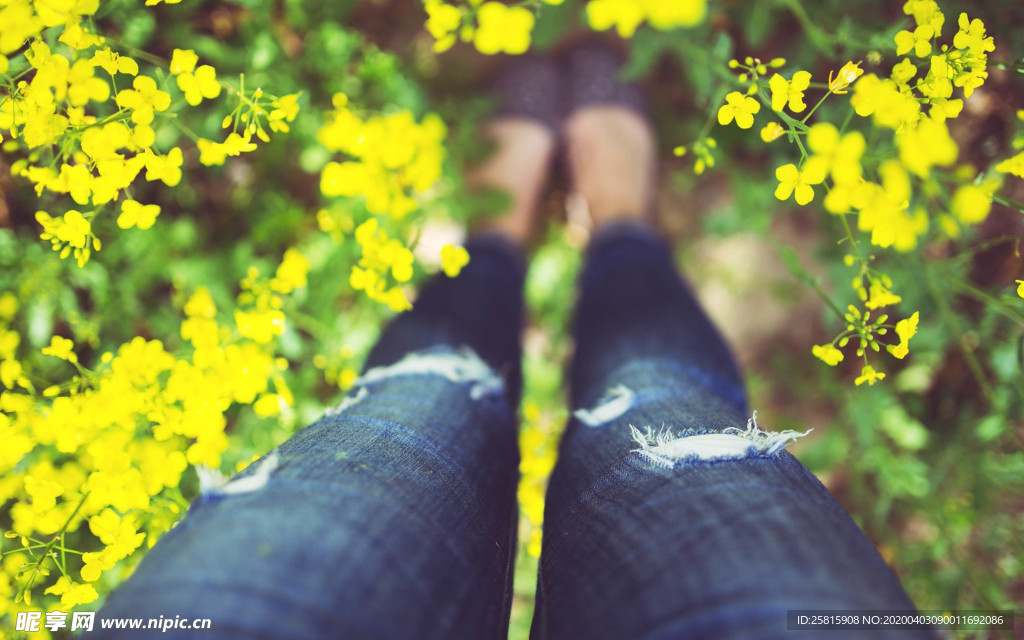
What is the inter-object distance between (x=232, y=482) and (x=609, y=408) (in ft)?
2.03

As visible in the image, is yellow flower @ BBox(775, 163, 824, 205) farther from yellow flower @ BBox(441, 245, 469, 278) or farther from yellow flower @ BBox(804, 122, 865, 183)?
yellow flower @ BBox(441, 245, 469, 278)

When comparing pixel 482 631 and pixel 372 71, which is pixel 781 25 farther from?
pixel 482 631

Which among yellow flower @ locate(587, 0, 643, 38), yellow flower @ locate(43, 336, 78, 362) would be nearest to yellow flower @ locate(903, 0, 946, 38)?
yellow flower @ locate(587, 0, 643, 38)

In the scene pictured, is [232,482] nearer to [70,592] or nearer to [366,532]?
[366,532]

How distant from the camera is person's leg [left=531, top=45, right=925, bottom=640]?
0.59m

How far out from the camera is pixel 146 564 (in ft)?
2.14

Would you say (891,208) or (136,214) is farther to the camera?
(136,214)

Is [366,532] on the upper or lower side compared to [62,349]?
lower

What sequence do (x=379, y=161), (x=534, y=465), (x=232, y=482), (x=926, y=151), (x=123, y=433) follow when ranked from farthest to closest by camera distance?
(x=534, y=465)
(x=379, y=161)
(x=123, y=433)
(x=232, y=482)
(x=926, y=151)

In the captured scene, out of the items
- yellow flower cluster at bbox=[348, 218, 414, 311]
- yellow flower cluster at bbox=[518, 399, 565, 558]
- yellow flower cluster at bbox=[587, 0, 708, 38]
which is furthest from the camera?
yellow flower cluster at bbox=[518, 399, 565, 558]

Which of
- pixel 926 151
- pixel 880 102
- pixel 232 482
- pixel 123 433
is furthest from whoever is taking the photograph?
pixel 123 433

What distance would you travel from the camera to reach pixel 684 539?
2.13 feet

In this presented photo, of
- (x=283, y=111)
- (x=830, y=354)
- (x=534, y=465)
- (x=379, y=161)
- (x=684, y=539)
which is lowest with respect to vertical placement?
(x=534, y=465)

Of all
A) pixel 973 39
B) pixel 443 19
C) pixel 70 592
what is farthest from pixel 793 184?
pixel 70 592
